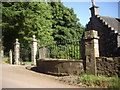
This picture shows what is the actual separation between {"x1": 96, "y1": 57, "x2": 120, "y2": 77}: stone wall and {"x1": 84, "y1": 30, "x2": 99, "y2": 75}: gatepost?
24 cm

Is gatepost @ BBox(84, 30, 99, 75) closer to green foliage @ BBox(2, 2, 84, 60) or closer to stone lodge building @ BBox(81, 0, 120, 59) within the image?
stone lodge building @ BBox(81, 0, 120, 59)

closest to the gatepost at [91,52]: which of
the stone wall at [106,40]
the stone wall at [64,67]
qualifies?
the stone wall at [64,67]

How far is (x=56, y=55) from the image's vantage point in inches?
407

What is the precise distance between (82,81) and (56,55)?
4.23m

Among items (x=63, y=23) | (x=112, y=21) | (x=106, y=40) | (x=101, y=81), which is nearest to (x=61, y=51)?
(x=101, y=81)

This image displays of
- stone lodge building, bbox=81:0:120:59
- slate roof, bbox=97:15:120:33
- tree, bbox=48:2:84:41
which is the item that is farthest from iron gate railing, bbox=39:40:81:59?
tree, bbox=48:2:84:41

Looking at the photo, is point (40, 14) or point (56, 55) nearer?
point (56, 55)

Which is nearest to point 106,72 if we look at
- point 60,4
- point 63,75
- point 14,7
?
point 63,75

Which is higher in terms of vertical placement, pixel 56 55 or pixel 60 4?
pixel 60 4

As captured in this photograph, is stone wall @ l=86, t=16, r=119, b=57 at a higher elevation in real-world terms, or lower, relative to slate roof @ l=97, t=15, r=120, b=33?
lower

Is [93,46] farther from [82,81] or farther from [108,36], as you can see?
[108,36]

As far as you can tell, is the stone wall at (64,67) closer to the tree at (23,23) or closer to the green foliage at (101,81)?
the green foliage at (101,81)

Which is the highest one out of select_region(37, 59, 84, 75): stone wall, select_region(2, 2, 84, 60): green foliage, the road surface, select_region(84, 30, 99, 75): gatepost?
select_region(2, 2, 84, 60): green foliage

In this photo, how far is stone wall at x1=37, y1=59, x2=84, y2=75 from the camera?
7335 mm
